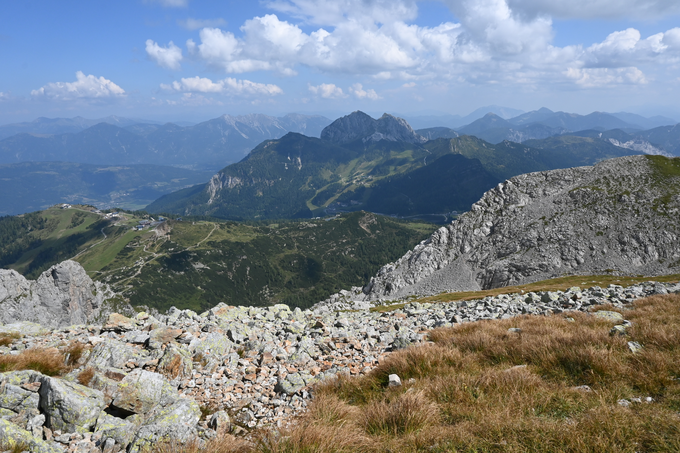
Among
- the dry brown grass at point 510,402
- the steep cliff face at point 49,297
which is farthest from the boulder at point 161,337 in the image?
the steep cliff face at point 49,297

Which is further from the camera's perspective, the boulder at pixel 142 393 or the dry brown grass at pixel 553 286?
the dry brown grass at pixel 553 286

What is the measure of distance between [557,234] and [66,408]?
111527mm

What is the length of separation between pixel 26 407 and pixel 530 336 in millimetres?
14958

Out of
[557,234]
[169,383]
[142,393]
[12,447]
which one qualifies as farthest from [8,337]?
[557,234]

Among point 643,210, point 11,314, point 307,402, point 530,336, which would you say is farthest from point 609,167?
point 11,314

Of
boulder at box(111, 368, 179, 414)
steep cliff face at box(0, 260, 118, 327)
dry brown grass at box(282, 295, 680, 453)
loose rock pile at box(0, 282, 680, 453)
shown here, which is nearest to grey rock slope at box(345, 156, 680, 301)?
dry brown grass at box(282, 295, 680, 453)

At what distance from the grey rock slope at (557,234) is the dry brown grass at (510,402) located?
88.1m

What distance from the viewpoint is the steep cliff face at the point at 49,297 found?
10231cm

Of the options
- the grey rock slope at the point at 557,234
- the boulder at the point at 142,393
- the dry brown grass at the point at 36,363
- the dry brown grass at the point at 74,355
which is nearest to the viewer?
the boulder at the point at 142,393

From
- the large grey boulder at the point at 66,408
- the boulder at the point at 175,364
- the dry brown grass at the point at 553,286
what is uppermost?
the large grey boulder at the point at 66,408

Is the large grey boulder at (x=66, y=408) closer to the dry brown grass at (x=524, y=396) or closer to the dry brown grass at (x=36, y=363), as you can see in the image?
the dry brown grass at (x=36, y=363)

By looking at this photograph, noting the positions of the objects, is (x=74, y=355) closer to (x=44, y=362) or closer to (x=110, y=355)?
(x=44, y=362)

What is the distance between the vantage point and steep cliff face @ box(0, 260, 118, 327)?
102 meters

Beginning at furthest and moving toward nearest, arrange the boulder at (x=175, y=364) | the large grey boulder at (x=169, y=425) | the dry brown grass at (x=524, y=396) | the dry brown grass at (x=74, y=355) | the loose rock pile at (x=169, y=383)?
the dry brown grass at (x=74, y=355) → the boulder at (x=175, y=364) → the loose rock pile at (x=169, y=383) → the large grey boulder at (x=169, y=425) → the dry brown grass at (x=524, y=396)
